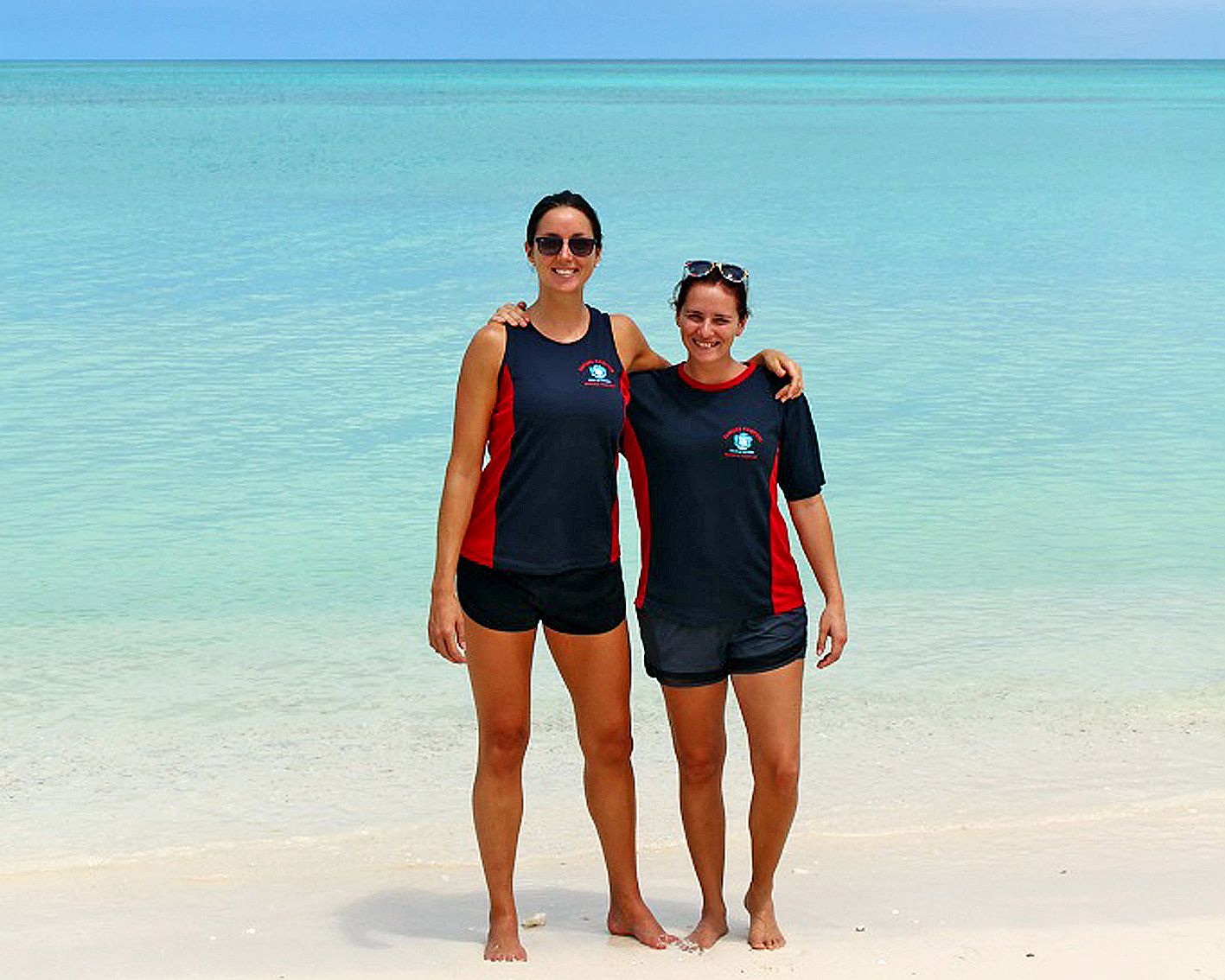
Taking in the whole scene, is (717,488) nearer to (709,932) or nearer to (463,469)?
(463,469)

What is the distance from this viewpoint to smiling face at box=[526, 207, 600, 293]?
3.76 metres

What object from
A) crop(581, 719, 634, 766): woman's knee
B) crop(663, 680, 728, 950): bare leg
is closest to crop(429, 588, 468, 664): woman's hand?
crop(581, 719, 634, 766): woman's knee

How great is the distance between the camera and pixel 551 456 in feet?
12.2

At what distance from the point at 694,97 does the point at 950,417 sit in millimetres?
67046

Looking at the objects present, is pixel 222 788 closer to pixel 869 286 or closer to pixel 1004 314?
pixel 1004 314

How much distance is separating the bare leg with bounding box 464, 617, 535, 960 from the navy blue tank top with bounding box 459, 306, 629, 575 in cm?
19

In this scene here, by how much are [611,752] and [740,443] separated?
0.75m

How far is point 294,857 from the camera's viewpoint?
4809 mm

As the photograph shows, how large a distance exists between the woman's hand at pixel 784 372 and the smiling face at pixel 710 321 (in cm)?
10

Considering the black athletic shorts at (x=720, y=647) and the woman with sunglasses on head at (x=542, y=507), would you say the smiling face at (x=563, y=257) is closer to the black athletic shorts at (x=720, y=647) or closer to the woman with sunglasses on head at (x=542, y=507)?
the woman with sunglasses on head at (x=542, y=507)

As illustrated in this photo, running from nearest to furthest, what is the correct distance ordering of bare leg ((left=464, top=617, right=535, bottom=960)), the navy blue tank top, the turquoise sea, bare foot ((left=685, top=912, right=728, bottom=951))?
the navy blue tank top < bare leg ((left=464, top=617, right=535, bottom=960)) < bare foot ((left=685, top=912, right=728, bottom=951)) < the turquoise sea

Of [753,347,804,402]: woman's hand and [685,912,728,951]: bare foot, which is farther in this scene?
[685,912,728,951]: bare foot

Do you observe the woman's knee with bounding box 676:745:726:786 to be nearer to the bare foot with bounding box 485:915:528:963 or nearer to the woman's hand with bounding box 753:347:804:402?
the bare foot with bounding box 485:915:528:963

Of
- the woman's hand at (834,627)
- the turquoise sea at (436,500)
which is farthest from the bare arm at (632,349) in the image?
the turquoise sea at (436,500)
